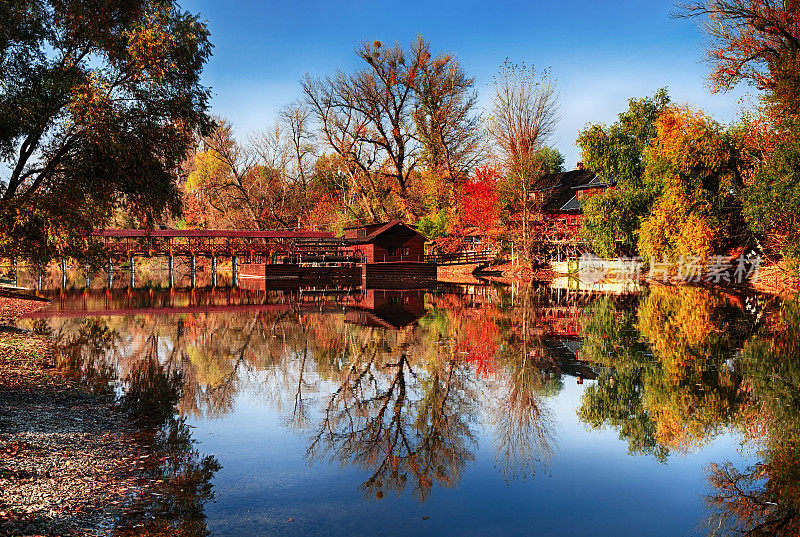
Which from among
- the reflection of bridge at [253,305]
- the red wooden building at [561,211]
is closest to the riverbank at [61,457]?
the reflection of bridge at [253,305]

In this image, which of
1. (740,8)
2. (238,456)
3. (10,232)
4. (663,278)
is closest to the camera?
(238,456)

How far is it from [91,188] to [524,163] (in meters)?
38.2

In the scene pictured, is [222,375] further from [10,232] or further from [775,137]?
[775,137]

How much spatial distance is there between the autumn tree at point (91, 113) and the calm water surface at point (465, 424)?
370cm

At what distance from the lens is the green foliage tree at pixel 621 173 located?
4450 centimetres

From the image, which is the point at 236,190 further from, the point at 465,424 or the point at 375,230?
the point at 465,424

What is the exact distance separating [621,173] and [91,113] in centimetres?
3976

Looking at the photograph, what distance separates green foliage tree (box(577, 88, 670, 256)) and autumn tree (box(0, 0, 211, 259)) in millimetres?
34946

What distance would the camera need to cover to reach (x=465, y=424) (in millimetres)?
9594

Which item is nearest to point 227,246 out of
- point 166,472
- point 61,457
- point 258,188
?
point 258,188

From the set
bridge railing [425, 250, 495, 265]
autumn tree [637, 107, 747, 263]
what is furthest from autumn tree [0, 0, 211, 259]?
bridge railing [425, 250, 495, 265]

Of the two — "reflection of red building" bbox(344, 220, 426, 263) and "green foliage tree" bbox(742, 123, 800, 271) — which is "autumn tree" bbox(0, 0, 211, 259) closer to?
"green foliage tree" bbox(742, 123, 800, 271)

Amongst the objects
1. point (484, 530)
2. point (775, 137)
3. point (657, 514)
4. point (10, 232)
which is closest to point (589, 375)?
point (657, 514)

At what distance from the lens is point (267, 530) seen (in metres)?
5.85
